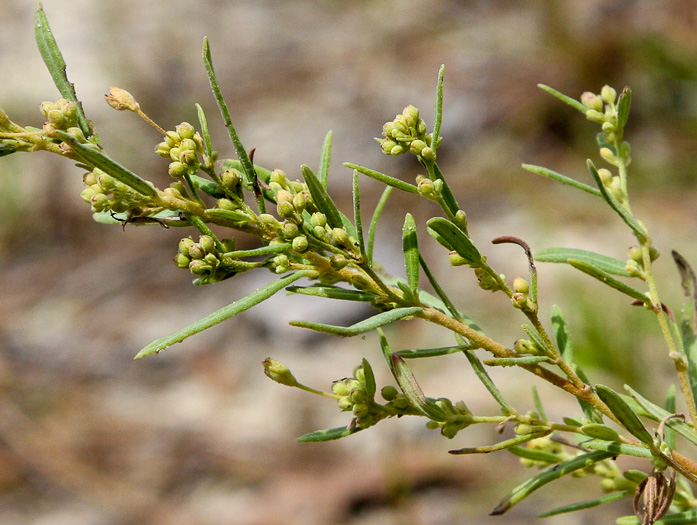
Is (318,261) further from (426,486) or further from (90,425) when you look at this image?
(90,425)

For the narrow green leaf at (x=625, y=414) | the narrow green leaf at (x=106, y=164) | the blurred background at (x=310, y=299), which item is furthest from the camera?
the blurred background at (x=310, y=299)

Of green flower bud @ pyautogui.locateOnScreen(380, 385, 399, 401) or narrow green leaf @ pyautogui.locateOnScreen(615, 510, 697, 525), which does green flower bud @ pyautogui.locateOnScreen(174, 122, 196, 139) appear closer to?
green flower bud @ pyautogui.locateOnScreen(380, 385, 399, 401)

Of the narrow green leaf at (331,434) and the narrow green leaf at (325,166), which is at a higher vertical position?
the narrow green leaf at (325,166)

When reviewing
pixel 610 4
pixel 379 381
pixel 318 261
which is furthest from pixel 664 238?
pixel 318 261

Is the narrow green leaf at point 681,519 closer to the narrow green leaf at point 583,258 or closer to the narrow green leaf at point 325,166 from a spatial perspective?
the narrow green leaf at point 583,258

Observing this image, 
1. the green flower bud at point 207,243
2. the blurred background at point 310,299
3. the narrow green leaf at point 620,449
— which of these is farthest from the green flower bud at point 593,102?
the blurred background at point 310,299

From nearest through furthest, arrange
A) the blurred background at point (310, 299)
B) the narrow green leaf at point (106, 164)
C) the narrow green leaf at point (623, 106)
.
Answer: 1. the narrow green leaf at point (106, 164)
2. the narrow green leaf at point (623, 106)
3. the blurred background at point (310, 299)

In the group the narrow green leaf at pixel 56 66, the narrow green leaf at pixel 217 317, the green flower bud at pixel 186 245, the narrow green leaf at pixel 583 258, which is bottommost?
the narrow green leaf at pixel 583 258
